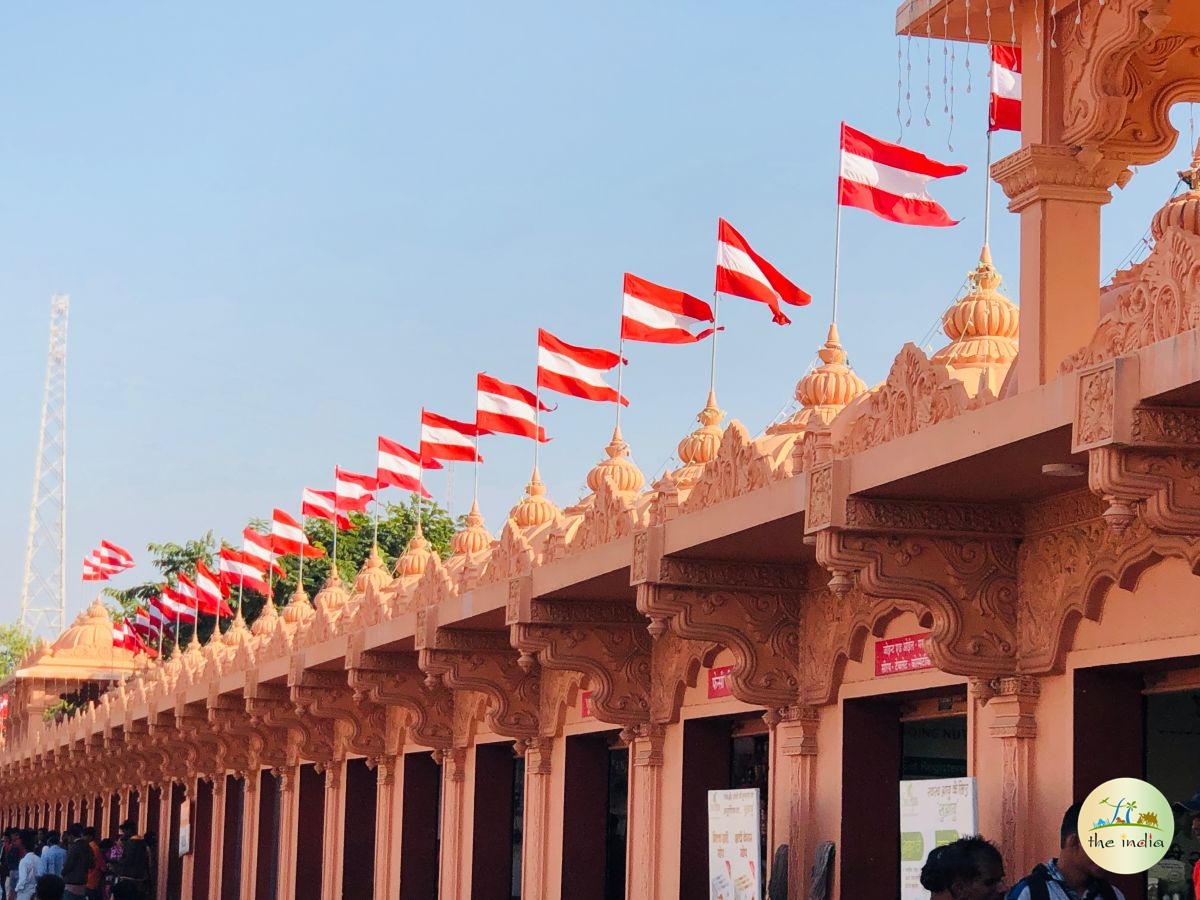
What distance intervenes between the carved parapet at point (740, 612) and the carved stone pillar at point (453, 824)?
7.62 meters

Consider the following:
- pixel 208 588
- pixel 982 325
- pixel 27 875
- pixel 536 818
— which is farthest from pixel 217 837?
pixel 982 325

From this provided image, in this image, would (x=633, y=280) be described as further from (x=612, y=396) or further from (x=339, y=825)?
(x=339, y=825)

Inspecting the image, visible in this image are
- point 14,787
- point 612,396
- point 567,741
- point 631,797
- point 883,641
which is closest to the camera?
point 883,641

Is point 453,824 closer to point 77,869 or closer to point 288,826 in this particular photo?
point 77,869

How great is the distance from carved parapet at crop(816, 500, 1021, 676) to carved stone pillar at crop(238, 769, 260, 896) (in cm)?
1979

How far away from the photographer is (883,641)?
1281 cm

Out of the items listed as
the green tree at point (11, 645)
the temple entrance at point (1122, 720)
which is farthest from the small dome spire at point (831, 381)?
the green tree at point (11, 645)

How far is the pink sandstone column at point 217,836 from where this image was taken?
31.9 meters

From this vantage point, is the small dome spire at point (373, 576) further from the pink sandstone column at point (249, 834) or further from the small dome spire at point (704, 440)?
the small dome spire at point (704, 440)

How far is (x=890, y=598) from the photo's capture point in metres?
10.9

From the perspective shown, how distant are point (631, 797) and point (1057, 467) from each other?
8142 millimetres

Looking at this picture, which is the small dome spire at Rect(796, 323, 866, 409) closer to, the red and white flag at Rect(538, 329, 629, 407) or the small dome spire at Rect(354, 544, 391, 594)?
the red and white flag at Rect(538, 329, 629, 407)

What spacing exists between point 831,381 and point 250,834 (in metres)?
18.4

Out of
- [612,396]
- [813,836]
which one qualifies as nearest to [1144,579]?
[813,836]
